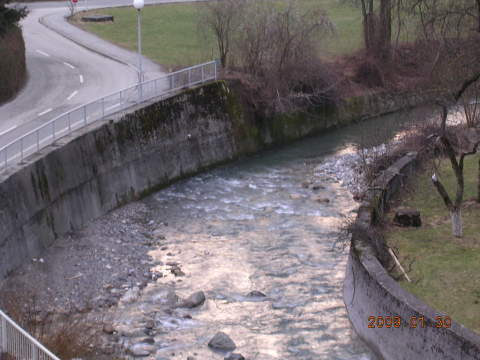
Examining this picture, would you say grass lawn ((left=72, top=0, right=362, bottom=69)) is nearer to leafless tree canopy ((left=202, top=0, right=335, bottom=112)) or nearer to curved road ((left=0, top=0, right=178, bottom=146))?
curved road ((left=0, top=0, right=178, bottom=146))

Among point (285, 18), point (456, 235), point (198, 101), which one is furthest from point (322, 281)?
point (285, 18)

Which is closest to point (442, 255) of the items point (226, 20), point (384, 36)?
point (226, 20)

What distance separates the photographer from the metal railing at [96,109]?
2338 cm

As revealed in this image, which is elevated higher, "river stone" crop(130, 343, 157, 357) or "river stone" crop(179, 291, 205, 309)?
"river stone" crop(130, 343, 157, 357)

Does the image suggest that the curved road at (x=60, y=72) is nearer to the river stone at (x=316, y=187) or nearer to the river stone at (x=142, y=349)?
the river stone at (x=316, y=187)

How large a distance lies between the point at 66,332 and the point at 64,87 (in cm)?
1826

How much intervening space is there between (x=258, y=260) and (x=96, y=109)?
9550 mm

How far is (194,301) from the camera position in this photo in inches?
788

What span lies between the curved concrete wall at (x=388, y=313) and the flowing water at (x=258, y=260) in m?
0.49

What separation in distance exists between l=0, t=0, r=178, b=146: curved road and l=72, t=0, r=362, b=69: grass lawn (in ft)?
5.12

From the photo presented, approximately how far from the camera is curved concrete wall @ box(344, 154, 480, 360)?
1466 centimetres

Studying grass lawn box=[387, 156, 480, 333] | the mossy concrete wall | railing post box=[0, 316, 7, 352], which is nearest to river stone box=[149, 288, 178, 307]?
the mossy concrete wall

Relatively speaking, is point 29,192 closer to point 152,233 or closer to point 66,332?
point 152,233

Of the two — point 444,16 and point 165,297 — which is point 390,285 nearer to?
point 165,297
